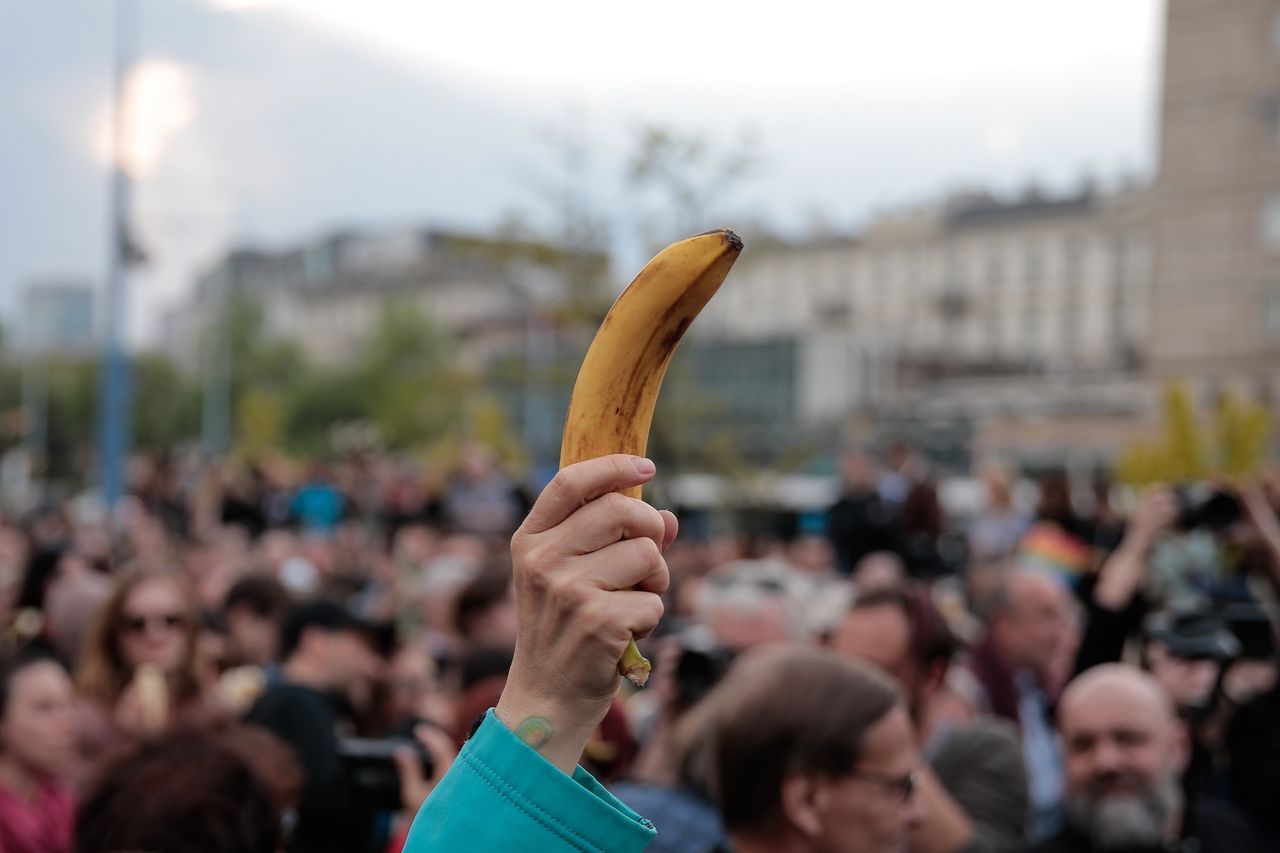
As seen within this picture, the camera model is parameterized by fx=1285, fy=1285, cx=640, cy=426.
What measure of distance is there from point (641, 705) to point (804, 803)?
3.36 meters

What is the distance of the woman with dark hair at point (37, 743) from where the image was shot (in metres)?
4.01

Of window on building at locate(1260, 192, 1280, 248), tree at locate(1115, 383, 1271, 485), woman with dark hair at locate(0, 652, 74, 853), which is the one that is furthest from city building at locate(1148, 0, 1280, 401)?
woman with dark hair at locate(0, 652, 74, 853)

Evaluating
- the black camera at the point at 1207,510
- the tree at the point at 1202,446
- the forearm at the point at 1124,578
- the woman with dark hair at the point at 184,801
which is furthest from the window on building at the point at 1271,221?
the woman with dark hair at the point at 184,801

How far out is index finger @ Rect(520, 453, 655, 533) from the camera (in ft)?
4.58

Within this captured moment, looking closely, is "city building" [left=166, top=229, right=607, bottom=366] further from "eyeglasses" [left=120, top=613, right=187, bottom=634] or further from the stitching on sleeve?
the stitching on sleeve

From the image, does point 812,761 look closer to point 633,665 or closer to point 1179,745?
point 633,665

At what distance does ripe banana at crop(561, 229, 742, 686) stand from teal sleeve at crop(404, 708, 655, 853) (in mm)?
323

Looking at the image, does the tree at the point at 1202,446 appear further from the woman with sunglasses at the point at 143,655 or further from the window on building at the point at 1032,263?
the window on building at the point at 1032,263

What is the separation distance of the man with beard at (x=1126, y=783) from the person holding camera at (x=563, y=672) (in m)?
2.93

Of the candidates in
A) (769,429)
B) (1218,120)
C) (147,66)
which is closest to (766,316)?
(769,429)

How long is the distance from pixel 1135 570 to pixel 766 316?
82.4 m

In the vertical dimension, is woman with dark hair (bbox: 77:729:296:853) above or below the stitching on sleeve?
below

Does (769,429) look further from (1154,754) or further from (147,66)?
(1154,754)

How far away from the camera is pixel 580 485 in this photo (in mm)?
1392
